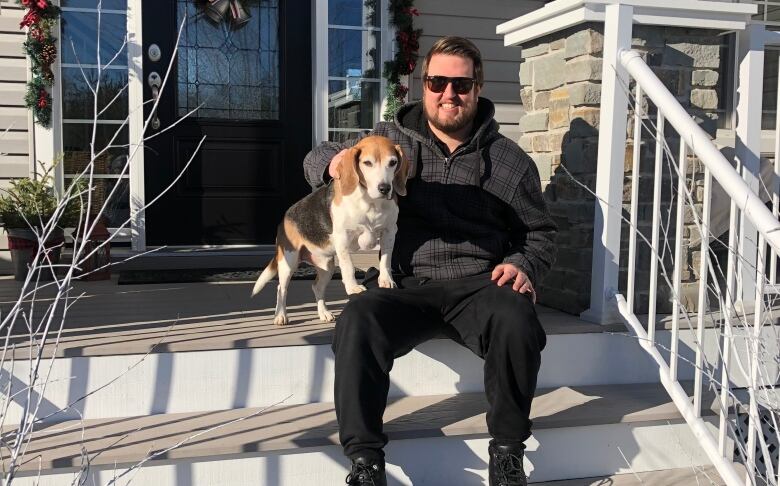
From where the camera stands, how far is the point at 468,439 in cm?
231

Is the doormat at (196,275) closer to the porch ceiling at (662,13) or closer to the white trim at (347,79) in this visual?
the white trim at (347,79)

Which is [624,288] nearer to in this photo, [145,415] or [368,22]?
[145,415]

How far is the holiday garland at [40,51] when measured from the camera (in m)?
4.40

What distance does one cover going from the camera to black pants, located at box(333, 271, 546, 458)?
2.06m

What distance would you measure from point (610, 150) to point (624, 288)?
64 centimetres

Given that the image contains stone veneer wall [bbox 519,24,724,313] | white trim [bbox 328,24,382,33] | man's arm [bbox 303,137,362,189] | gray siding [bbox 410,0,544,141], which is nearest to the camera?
man's arm [bbox 303,137,362,189]

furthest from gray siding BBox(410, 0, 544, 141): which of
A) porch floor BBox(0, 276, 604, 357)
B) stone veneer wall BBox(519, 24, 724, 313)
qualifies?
porch floor BBox(0, 276, 604, 357)

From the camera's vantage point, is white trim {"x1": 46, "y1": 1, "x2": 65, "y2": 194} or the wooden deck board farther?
white trim {"x1": 46, "y1": 1, "x2": 65, "y2": 194}

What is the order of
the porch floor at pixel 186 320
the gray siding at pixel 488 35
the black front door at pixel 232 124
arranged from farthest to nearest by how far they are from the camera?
the gray siding at pixel 488 35 < the black front door at pixel 232 124 < the porch floor at pixel 186 320

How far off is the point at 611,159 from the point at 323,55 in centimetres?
266

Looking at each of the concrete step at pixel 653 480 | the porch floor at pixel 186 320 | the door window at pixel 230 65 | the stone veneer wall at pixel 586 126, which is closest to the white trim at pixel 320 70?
the door window at pixel 230 65

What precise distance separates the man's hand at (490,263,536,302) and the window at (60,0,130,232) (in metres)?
3.01

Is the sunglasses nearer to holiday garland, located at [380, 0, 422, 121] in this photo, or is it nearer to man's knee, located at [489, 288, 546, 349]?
man's knee, located at [489, 288, 546, 349]

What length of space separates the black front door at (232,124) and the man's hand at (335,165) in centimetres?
244
